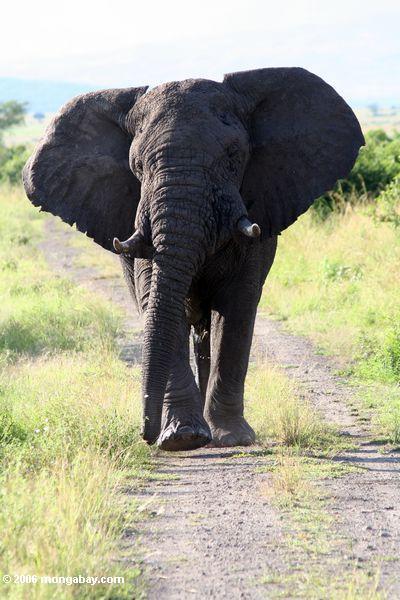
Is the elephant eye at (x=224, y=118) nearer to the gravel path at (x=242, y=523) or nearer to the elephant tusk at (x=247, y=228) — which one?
the elephant tusk at (x=247, y=228)

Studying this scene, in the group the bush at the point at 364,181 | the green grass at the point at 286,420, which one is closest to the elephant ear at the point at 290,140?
the green grass at the point at 286,420

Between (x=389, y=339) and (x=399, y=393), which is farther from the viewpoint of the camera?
(x=389, y=339)

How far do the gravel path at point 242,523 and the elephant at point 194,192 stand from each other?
0.41 metres

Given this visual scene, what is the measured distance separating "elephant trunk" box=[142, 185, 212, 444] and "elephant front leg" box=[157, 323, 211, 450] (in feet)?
0.83

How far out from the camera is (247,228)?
682 centimetres

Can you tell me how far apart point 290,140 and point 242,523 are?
2869 millimetres

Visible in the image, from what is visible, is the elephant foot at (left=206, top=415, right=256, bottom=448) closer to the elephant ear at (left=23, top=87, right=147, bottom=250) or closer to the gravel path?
the gravel path

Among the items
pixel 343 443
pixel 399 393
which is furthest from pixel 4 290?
pixel 343 443

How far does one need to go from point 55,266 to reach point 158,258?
12.0 meters

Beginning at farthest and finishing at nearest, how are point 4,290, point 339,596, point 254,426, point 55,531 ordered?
point 4,290, point 254,426, point 55,531, point 339,596

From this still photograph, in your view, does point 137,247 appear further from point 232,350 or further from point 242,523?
point 242,523

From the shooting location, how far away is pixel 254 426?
816 cm

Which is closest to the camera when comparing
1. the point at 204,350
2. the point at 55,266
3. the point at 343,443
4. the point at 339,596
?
the point at 339,596

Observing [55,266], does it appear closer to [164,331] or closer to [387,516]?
[164,331]
